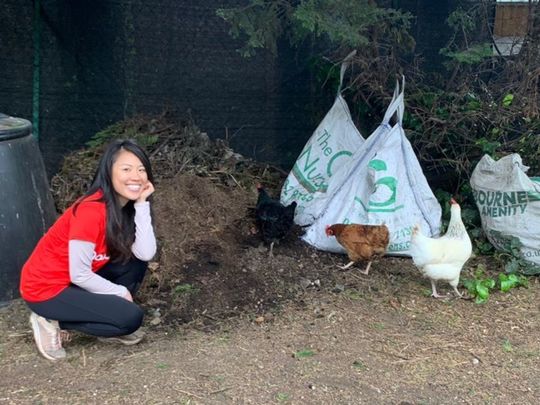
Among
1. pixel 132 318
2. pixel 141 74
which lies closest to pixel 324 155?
pixel 141 74

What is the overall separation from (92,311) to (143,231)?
45cm

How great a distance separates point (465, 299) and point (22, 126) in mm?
2985

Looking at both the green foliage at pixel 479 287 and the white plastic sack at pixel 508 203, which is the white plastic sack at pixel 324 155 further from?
the green foliage at pixel 479 287

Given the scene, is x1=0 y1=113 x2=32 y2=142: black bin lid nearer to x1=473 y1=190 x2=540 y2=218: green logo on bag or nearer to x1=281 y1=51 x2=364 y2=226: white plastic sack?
x1=281 y1=51 x2=364 y2=226: white plastic sack

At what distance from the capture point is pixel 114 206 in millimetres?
3043

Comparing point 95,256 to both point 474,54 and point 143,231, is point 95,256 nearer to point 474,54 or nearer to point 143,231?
point 143,231

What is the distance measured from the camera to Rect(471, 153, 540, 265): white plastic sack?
4.50 m

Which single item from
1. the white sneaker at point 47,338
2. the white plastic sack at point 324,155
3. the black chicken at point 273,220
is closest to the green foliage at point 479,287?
the black chicken at point 273,220

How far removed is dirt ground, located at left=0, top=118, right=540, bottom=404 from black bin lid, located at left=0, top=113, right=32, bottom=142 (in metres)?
0.99

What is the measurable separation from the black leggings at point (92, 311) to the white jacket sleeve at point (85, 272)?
0.03 meters

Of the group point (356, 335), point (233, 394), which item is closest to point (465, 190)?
point (356, 335)

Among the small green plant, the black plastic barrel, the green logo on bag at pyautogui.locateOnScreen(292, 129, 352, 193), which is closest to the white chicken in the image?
the small green plant

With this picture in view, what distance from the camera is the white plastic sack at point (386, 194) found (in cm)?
464

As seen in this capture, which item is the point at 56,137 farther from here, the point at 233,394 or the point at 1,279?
the point at 233,394
